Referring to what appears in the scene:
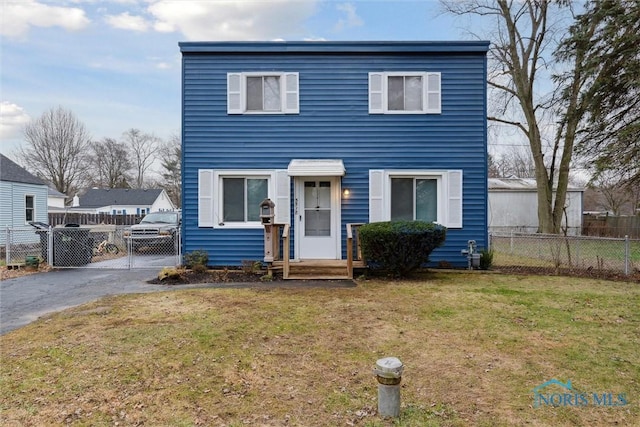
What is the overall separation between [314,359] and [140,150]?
156 ft

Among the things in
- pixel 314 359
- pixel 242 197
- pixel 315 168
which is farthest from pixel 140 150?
pixel 314 359

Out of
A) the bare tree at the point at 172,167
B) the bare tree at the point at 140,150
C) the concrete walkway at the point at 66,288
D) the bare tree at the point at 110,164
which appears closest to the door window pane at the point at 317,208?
the concrete walkway at the point at 66,288

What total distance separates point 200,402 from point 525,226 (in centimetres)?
1973

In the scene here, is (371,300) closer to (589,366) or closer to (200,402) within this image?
(589,366)

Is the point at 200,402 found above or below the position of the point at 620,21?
below

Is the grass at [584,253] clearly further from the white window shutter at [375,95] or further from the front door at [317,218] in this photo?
the white window shutter at [375,95]

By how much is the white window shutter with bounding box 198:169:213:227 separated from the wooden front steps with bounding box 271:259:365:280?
211 cm

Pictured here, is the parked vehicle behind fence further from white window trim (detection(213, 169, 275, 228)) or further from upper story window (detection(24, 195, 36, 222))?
upper story window (detection(24, 195, 36, 222))

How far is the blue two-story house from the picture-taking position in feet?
29.3

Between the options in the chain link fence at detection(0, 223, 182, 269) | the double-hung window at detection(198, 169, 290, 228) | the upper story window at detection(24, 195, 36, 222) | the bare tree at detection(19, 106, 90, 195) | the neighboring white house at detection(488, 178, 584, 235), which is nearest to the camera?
the double-hung window at detection(198, 169, 290, 228)

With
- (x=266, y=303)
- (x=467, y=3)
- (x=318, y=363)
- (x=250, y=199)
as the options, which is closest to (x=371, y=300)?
(x=266, y=303)

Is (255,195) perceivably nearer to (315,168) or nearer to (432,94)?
(315,168)

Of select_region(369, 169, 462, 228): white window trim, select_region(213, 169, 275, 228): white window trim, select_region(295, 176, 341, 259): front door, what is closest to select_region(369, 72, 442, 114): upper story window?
select_region(369, 169, 462, 228): white window trim

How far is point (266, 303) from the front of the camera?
19.1ft
